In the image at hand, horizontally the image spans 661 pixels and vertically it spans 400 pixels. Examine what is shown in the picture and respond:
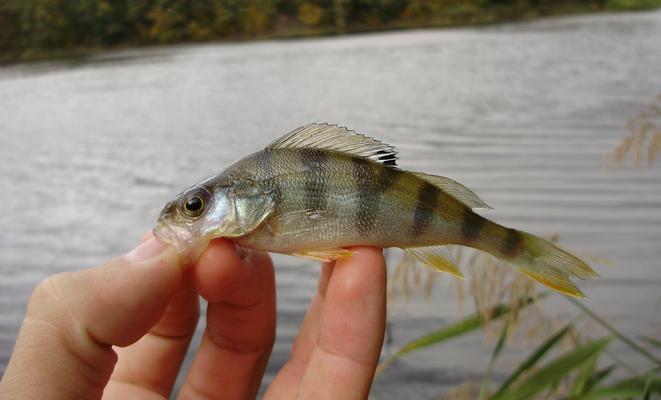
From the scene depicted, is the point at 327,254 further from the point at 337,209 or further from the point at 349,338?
the point at 349,338

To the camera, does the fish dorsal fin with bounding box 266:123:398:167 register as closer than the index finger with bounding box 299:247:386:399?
No

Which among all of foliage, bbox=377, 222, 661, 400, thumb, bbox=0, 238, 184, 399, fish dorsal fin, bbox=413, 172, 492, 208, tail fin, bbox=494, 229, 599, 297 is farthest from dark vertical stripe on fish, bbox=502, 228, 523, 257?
thumb, bbox=0, 238, 184, 399

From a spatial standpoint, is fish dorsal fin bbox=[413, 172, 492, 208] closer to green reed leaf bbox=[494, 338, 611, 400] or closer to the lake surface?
green reed leaf bbox=[494, 338, 611, 400]

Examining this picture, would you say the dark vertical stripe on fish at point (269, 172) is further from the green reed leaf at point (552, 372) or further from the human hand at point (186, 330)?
the green reed leaf at point (552, 372)

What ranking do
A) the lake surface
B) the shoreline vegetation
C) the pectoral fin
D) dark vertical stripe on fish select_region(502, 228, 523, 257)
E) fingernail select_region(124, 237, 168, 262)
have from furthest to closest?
the shoreline vegetation → the lake surface → dark vertical stripe on fish select_region(502, 228, 523, 257) → the pectoral fin → fingernail select_region(124, 237, 168, 262)

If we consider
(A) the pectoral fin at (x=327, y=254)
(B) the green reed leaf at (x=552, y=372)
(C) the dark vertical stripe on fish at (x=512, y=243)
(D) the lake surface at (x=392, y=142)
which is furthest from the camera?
(D) the lake surface at (x=392, y=142)

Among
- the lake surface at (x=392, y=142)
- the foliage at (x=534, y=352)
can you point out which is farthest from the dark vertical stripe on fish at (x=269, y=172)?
the lake surface at (x=392, y=142)

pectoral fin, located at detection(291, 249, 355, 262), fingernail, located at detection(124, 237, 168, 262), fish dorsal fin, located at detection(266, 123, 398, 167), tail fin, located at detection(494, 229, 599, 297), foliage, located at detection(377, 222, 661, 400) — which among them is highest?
fish dorsal fin, located at detection(266, 123, 398, 167)
